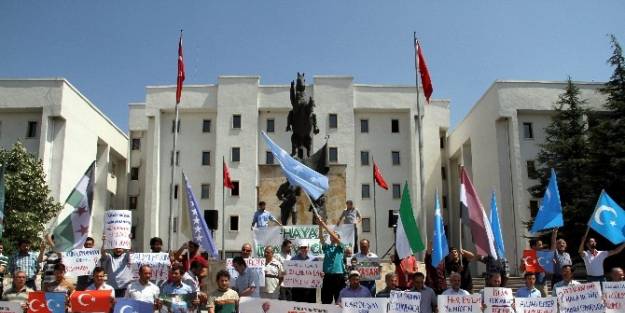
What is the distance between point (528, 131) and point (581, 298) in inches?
1403

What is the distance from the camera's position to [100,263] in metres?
10.3

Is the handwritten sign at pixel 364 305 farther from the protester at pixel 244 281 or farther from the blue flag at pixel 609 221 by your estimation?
the blue flag at pixel 609 221

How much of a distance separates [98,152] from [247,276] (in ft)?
142

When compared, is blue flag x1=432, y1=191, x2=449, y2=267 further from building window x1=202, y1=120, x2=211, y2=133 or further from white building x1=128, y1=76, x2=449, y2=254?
building window x1=202, y1=120, x2=211, y2=133

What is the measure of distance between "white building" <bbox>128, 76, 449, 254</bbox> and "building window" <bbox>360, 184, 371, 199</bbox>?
0.27 feet

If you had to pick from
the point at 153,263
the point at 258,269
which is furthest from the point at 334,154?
the point at 153,263

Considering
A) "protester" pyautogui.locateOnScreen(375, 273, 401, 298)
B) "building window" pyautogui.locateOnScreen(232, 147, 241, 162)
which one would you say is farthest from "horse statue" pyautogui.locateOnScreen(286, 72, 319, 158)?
"building window" pyautogui.locateOnScreen(232, 147, 241, 162)

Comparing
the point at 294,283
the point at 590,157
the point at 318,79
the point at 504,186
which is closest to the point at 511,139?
the point at 504,186

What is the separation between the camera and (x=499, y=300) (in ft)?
29.1

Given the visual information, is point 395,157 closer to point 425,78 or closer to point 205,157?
point 205,157

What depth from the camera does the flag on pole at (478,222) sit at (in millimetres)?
11523

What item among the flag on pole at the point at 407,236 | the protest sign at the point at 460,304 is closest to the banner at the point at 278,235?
the flag on pole at the point at 407,236

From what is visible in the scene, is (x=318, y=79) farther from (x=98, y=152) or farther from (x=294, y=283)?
(x=294, y=283)

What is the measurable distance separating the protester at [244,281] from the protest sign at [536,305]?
4252mm
